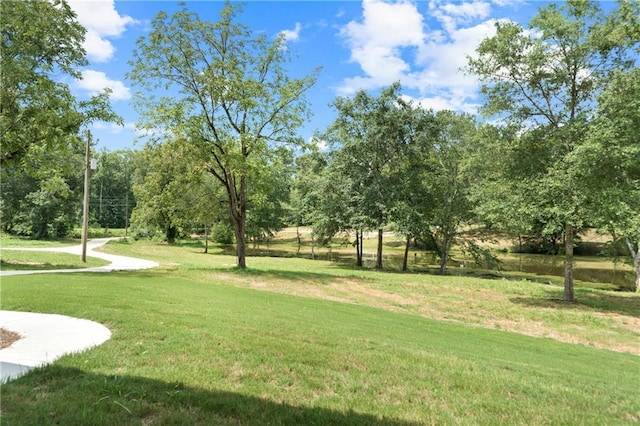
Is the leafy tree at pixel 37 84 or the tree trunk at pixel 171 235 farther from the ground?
the leafy tree at pixel 37 84

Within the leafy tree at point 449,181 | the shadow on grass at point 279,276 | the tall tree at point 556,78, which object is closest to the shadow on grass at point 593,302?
the tall tree at point 556,78

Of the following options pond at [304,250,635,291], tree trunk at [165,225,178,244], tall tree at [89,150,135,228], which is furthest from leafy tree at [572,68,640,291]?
tall tree at [89,150,135,228]

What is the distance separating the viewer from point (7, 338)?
20.1 feet

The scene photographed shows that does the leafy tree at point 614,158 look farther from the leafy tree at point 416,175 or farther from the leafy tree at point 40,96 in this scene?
the leafy tree at point 40,96

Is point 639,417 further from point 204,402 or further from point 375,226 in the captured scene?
point 375,226

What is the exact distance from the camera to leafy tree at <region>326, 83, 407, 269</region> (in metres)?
31.0

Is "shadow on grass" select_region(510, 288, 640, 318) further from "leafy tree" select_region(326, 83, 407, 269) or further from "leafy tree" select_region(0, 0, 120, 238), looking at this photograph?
"leafy tree" select_region(0, 0, 120, 238)

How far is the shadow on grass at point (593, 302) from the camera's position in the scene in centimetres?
1677

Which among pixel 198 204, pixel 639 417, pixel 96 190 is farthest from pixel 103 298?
pixel 96 190

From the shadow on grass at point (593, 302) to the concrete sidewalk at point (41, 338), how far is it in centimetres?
1708

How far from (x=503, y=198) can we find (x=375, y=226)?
516 inches

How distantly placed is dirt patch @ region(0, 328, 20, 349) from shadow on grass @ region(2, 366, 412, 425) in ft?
6.43

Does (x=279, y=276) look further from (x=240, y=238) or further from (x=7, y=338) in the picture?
(x=7, y=338)

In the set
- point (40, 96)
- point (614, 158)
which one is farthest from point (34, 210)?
point (614, 158)
